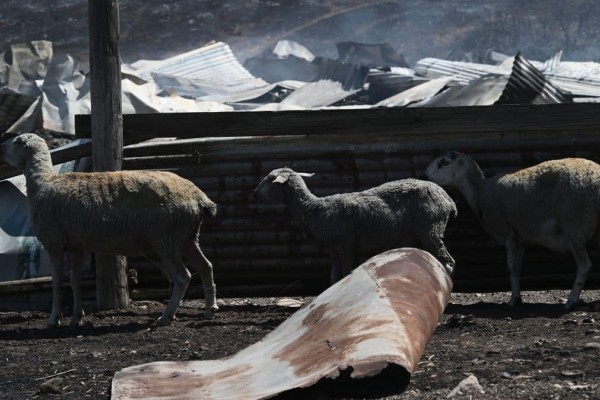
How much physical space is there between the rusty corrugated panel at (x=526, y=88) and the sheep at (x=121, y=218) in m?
4.04

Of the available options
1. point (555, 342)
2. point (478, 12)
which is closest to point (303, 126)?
point (555, 342)

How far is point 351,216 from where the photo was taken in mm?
9305

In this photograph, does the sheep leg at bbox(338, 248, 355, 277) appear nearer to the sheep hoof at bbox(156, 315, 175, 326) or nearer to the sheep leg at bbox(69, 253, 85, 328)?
A: the sheep hoof at bbox(156, 315, 175, 326)

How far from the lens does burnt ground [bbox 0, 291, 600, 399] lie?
6078mm

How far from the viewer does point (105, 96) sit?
9.80 m

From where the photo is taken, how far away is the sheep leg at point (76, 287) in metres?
9.21

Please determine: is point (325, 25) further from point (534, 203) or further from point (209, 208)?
point (209, 208)

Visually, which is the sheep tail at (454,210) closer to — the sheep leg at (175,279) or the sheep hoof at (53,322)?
the sheep leg at (175,279)

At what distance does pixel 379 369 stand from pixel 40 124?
12.4m

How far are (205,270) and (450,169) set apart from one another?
2.26 metres

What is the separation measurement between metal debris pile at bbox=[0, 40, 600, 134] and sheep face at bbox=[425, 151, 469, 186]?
7.09 ft

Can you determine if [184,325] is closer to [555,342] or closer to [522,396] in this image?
[555,342]

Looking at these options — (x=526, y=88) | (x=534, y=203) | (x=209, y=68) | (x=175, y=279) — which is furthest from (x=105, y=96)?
(x=209, y=68)

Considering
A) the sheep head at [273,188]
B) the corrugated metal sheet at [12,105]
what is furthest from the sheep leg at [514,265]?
the corrugated metal sheet at [12,105]
